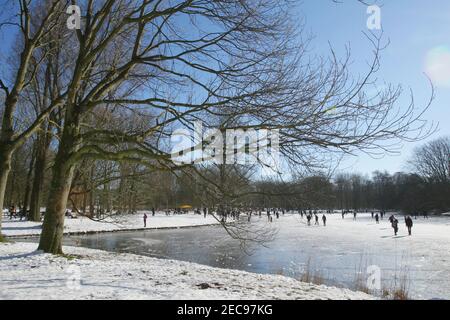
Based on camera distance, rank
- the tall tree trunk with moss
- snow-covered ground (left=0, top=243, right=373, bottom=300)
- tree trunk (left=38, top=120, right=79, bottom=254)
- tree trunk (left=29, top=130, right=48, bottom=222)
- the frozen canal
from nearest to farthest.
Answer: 1. snow-covered ground (left=0, top=243, right=373, bottom=300)
2. tree trunk (left=38, top=120, right=79, bottom=254)
3. the frozen canal
4. the tall tree trunk with moss
5. tree trunk (left=29, top=130, right=48, bottom=222)

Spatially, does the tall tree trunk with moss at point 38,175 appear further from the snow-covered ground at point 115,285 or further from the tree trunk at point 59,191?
the snow-covered ground at point 115,285

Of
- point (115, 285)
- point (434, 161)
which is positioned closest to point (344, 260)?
point (115, 285)

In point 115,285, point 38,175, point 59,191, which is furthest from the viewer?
point 38,175

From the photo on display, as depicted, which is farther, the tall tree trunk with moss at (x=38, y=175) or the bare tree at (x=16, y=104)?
the tall tree trunk with moss at (x=38, y=175)

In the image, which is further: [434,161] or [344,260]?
[434,161]

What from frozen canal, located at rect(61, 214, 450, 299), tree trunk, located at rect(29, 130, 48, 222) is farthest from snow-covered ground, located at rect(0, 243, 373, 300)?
tree trunk, located at rect(29, 130, 48, 222)

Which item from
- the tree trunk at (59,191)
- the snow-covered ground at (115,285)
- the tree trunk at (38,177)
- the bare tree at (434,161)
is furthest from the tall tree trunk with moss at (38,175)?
the bare tree at (434,161)

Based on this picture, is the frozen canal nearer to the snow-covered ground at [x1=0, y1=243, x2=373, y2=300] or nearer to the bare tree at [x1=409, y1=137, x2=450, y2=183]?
the snow-covered ground at [x1=0, y1=243, x2=373, y2=300]

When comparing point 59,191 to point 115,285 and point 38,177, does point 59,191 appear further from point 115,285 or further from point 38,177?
point 38,177

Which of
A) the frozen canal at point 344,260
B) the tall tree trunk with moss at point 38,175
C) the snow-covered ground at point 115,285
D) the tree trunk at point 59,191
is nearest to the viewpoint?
the snow-covered ground at point 115,285

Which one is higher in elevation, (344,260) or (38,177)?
(38,177)
